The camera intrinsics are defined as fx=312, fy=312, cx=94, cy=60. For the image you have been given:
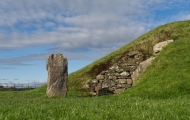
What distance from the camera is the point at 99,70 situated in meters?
41.8

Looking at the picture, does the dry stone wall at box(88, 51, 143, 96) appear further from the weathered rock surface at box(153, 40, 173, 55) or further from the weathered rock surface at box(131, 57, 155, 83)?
the weathered rock surface at box(153, 40, 173, 55)

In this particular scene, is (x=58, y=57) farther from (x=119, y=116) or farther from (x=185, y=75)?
(x=119, y=116)

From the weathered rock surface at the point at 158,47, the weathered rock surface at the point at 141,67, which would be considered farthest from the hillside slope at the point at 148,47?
the weathered rock surface at the point at 141,67

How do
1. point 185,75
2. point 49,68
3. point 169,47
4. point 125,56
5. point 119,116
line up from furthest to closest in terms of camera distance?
point 125,56, point 169,47, point 49,68, point 185,75, point 119,116

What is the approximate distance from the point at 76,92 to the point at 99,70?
18.5ft

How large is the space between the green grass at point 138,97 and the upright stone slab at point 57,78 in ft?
3.59

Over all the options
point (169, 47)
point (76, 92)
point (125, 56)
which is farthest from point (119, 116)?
point (125, 56)

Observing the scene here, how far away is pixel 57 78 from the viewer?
30.5m

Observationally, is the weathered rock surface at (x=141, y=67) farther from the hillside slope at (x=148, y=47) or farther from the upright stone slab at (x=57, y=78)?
the upright stone slab at (x=57, y=78)

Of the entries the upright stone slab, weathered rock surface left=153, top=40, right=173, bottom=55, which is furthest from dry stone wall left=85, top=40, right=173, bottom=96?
the upright stone slab

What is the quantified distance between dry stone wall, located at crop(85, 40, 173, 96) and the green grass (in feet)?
5.09

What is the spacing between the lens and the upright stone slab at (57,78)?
30.5 m

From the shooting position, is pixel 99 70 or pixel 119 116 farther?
pixel 99 70

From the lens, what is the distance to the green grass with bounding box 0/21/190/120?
10.7 metres
